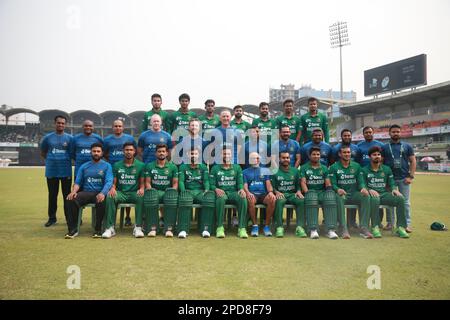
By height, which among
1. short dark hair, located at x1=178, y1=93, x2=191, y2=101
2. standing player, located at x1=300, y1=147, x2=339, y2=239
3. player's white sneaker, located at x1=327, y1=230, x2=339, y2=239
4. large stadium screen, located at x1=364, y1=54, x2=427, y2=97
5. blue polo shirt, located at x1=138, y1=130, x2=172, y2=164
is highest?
large stadium screen, located at x1=364, y1=54, x2=427, y2=97

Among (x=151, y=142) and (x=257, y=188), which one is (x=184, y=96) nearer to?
(x=151, y=142)

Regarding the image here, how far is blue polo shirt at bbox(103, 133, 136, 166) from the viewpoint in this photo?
250 inches

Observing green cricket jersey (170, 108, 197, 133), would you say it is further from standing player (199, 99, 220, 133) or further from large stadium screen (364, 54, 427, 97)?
large stadium screen (364, 54, 427, 97)

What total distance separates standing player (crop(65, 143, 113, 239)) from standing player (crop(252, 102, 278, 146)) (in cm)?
325

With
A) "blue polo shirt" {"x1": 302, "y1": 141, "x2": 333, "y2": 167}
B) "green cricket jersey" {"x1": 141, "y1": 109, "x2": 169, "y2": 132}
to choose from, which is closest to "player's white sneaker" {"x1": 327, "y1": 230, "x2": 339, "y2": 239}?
"blue polo shirt" {"x1": 302, "y1": 141, "x2": 333, "y2": 167}

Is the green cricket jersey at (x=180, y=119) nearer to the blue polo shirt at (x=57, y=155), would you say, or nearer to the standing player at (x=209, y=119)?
the standing player at (x=209, y=119)

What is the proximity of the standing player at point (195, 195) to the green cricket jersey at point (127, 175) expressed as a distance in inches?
30.1

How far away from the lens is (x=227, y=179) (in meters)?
6.00

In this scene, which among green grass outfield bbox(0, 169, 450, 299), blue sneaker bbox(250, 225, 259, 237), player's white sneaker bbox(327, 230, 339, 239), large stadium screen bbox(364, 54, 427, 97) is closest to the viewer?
green grass outfield bbox(0, 169, 450, 299)

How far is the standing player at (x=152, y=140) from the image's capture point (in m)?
6.35

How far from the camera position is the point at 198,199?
575 cm

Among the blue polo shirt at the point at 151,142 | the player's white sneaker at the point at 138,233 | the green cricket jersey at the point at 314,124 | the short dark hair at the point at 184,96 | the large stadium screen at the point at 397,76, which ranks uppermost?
the large stadium screen at the point at 397,76

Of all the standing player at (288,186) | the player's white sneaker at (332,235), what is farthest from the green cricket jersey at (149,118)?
the player's white sneaker at (332,235)
